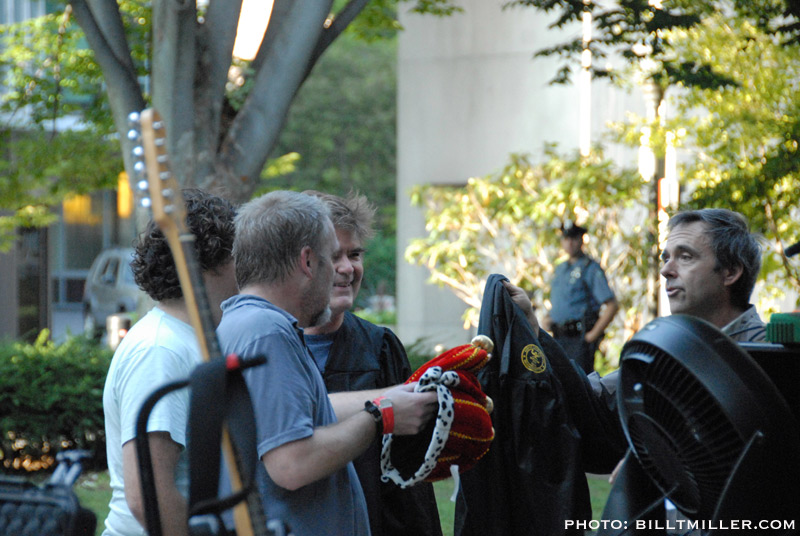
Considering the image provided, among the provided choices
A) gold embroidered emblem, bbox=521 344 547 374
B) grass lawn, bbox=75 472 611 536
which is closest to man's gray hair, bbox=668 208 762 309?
gold embroidered emblem, bbox=521 344 547 374

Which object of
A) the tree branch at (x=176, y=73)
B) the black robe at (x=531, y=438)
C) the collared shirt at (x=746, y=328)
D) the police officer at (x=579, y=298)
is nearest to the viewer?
the black robe at (x=531, y=438)

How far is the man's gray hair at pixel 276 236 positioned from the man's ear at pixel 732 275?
70.9 inches

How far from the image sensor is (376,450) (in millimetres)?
3270

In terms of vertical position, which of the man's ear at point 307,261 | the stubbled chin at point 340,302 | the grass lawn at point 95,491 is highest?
the man's ear at point 307,261

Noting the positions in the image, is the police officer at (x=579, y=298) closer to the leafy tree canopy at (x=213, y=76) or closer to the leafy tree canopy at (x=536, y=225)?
the leafy tree canopy at (x=536, y=225)

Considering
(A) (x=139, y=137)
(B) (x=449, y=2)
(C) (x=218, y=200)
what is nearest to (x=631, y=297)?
(B) (x=449, y=2)

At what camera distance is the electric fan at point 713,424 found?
5.72 feet

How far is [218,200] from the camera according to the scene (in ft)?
9.24

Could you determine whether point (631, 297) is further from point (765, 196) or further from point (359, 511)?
point (359, 511)

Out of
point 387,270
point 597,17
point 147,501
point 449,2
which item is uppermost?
point 449,2

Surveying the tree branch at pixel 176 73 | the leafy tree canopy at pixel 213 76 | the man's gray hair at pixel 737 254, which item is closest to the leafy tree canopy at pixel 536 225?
the leafy tree canopy at pixel 213 76

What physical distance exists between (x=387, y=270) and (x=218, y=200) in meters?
32.4

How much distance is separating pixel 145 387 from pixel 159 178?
94cm

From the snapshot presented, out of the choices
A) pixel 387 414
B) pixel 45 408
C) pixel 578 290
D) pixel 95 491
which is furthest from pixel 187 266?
pixel 578 290
